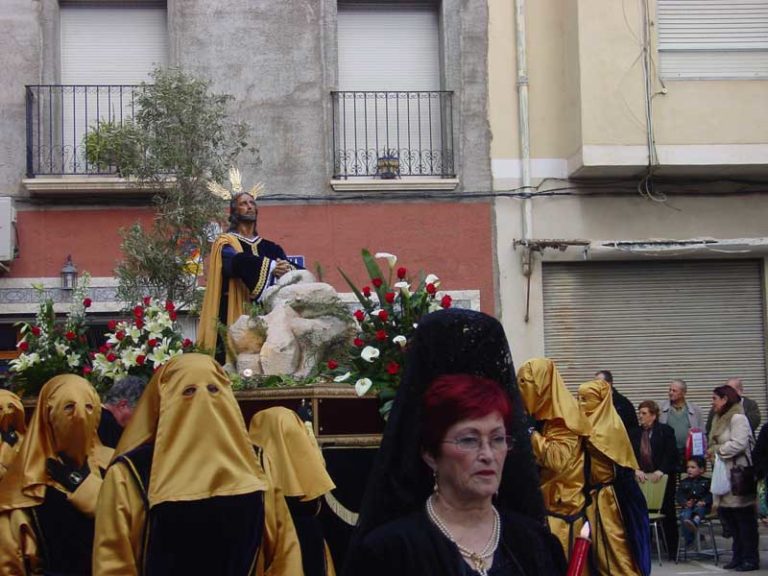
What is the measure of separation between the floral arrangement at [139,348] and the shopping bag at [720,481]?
257 inches

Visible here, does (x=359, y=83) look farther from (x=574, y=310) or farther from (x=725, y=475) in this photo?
(x=725, y=475)

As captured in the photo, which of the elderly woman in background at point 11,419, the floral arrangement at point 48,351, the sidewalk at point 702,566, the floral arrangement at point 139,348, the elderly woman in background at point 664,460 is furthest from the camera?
the elderly woman in background at point 664,460

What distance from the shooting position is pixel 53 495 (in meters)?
5.66

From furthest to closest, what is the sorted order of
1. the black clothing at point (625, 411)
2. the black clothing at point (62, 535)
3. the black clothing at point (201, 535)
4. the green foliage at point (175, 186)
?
the black clothing at point (625, 411)
the green foliage at point (175, 186)
the black clothing at point (62, 535)
the black clothing at point (201, 535)

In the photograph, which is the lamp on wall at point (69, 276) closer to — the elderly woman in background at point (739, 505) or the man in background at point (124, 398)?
the elderly woman in background at point (739, 505)

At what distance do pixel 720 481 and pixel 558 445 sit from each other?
226 inches

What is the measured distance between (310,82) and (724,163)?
5.27m

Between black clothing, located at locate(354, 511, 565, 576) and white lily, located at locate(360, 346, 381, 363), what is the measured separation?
4.18 metres

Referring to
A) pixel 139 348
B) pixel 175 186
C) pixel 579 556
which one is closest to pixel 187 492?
pixel 579 556

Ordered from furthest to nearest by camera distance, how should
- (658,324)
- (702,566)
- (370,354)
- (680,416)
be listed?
(658,324)
(680,416)
(702,566)
(370,354)

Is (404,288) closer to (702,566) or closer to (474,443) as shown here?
(474,443)

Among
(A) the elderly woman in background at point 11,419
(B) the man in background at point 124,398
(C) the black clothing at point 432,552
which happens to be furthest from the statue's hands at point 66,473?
(C) the black clothing at point 432,552

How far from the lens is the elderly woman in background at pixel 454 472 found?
333 centimetres

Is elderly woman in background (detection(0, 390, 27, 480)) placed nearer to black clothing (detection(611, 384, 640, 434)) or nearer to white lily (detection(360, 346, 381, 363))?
white lily (detection(360, 346, 381, 363))
